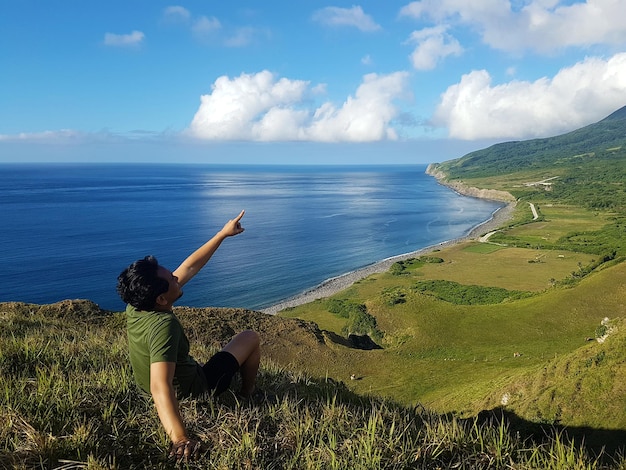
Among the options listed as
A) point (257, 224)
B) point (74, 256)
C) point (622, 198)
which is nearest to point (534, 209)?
point (622, 198)

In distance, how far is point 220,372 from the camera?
183 inches

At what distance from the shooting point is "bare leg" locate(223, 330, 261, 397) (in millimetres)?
4941

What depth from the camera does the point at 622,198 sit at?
12650 centimetres

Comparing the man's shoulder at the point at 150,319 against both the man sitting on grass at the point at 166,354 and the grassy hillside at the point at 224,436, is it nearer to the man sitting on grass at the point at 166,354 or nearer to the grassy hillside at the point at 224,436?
the man sitting on grass at the point at 166,354

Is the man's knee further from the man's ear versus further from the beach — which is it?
the beach

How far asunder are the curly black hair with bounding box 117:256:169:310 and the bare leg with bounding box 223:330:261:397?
1278 millimetres

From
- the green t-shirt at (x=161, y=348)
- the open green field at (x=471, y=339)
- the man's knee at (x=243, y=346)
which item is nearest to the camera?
the green t-shirt at (x=161, y=348)

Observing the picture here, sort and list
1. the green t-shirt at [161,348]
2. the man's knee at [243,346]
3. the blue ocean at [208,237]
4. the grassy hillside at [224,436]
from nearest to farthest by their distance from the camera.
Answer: the grassy hillside at [224,436] < the green t-shirt at [161,348] < the man's knee at [243,346] < the blue ocean at [208,237]

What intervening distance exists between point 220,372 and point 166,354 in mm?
1210

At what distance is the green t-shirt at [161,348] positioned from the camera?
143 inches

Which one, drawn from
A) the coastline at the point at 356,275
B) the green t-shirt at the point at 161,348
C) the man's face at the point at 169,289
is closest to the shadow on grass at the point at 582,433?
the green t-shirt at the point at 161,348

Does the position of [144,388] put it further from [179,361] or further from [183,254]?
[183,254]

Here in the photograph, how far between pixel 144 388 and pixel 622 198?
15007cm

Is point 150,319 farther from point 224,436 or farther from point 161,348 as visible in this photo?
point 224,436
